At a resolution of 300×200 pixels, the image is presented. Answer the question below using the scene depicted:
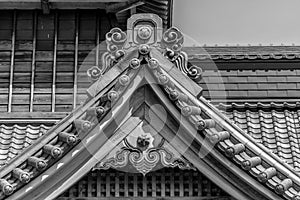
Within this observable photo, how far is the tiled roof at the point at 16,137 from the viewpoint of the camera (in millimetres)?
19250

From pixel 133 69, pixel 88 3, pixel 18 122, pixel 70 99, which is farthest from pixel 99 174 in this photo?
pixel 88 3

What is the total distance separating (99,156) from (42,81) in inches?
250

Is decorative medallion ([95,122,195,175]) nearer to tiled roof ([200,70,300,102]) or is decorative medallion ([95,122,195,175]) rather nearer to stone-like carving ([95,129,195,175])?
stone-like carving ([95,129,195,175])

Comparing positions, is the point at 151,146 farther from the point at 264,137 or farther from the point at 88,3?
the point at 88,3

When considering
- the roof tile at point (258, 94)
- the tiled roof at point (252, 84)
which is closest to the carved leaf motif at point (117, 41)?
the tiled roof at point (252, 84)

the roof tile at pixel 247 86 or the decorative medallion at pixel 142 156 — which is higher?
the roof tile at pixel 247 86

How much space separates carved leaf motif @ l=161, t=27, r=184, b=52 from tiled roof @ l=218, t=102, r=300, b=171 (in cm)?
208

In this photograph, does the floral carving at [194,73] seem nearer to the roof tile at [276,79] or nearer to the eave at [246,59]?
the roof tile at [276,79]

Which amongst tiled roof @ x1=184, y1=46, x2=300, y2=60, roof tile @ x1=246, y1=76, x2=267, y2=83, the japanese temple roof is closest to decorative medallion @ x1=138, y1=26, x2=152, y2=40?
roof tile @ x1=246, y1=76, x2=267, y2=83

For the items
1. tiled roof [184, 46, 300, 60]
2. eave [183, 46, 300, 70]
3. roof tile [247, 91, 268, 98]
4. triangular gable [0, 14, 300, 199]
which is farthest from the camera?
tiled roof [184, 46, 300, 60]

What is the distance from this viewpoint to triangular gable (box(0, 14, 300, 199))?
17.5 m

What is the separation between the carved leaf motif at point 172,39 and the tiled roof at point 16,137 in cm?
240

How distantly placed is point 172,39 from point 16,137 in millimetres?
3022

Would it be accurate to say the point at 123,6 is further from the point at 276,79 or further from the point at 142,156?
the point at 142,156
